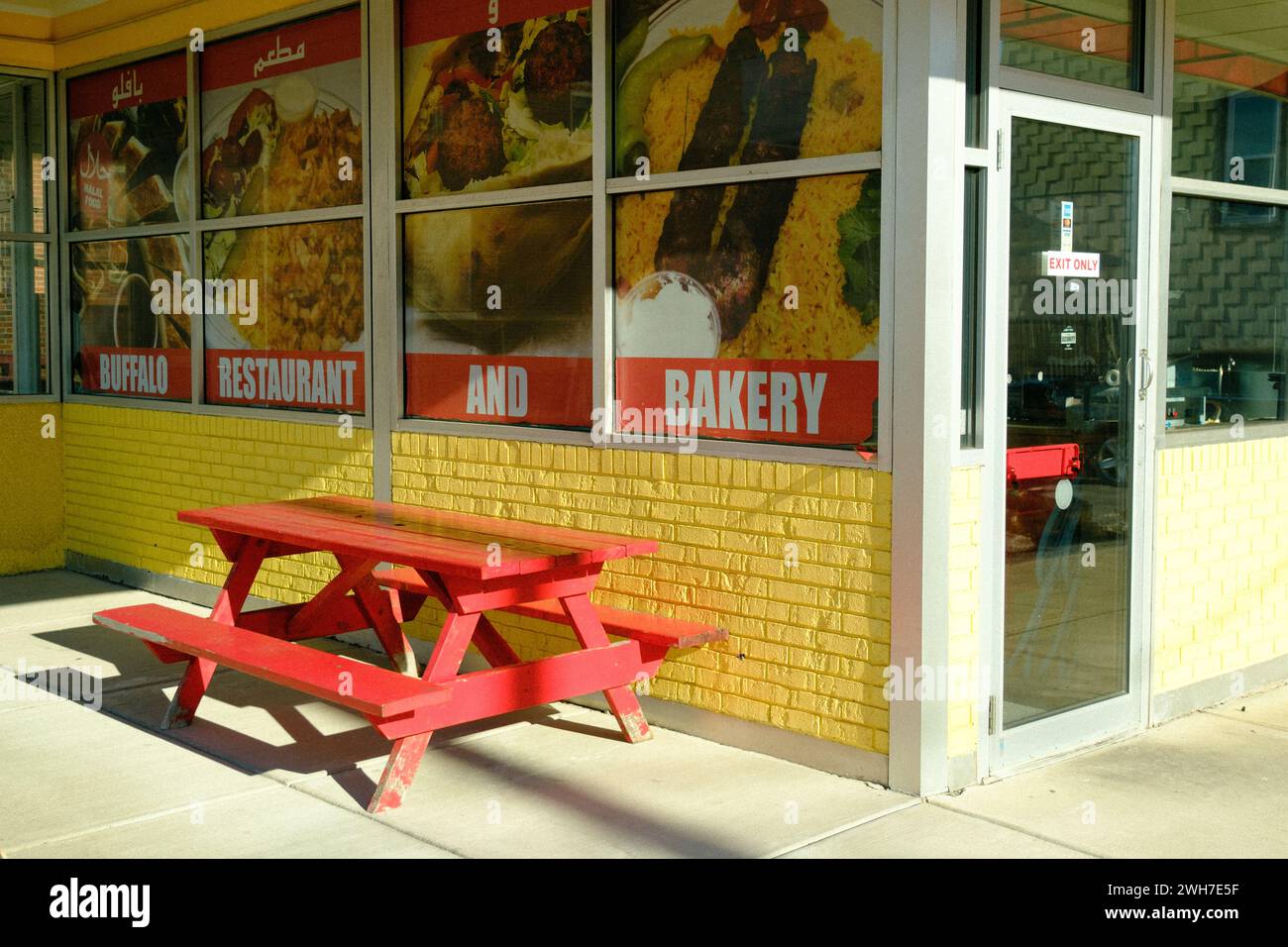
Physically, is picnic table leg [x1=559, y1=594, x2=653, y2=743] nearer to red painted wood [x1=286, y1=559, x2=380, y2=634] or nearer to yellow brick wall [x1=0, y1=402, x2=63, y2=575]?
red painted wood [x1=286, y1=559, x2=380, y2=634]

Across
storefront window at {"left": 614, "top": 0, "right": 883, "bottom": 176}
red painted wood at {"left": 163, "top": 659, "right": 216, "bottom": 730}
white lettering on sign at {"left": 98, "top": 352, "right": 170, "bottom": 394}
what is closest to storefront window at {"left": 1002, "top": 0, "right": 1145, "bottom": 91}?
storefront window at {"left": 614, "top": 0, "right": 883, "bottom": 176}

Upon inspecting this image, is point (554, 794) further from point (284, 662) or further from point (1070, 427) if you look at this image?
point (1070, 427)

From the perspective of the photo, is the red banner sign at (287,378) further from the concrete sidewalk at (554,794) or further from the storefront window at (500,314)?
the concrete sidewalk at (554,794)

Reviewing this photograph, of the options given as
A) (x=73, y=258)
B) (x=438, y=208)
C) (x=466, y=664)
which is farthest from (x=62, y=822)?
(x=73, y=258)

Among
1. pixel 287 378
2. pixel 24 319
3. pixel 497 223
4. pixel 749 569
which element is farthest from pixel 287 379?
pixel 749 569

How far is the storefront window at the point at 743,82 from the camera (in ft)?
16.3

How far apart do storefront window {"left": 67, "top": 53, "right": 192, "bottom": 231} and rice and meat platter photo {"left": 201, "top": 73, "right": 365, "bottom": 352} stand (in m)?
0.42

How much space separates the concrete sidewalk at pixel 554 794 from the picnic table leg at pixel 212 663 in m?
0.11

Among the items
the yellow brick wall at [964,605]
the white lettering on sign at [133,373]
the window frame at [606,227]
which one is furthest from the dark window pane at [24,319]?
the yellow brick wall at [964,605]

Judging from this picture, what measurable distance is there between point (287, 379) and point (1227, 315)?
477 cm

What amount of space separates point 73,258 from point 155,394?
4.57 feet

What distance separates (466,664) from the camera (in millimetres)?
6629

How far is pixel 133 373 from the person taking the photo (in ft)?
29.4

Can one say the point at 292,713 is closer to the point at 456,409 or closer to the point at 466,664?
the point at 466,664
